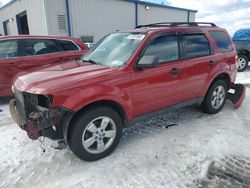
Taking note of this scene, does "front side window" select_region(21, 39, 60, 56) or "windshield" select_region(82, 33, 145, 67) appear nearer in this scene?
"windshield" select_region(82, 33, 145, 67)

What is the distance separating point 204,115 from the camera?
192 inches

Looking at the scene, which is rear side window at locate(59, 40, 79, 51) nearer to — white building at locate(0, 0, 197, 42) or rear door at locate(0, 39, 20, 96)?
rear door at locate(0, 39, 20, 96)

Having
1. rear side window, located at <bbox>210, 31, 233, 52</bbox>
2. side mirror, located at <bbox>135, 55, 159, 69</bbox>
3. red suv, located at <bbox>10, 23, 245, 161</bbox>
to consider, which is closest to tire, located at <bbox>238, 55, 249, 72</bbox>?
rear side window, located at <bbox>210, 31, 233, 52</bbox>

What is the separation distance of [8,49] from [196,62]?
A: 4.42m

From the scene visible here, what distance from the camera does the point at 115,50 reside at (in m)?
3.73

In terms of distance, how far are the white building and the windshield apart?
9.84m

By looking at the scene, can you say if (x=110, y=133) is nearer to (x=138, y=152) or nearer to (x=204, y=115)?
(x=138, y=152)

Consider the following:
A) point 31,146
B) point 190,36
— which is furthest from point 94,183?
point 190,36

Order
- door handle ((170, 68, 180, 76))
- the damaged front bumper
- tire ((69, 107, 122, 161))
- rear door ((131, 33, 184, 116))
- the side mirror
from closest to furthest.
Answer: the damaged front bumper, tire ((69, 107, 122, 161)), the side mirror, rear door ((131, 33, 184, 116)), door handle ((170, 68, 180, 76))

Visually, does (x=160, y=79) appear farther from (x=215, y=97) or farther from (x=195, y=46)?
(x=215, y=97)

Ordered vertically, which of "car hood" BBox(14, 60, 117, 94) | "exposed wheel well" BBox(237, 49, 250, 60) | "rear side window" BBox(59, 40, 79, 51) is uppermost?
"rear side window" BBox(59, 40, 79, 51)

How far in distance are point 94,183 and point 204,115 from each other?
9.87 ft

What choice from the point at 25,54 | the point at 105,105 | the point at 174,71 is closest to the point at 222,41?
the point at 174,71

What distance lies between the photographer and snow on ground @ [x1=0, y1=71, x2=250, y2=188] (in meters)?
2.82
